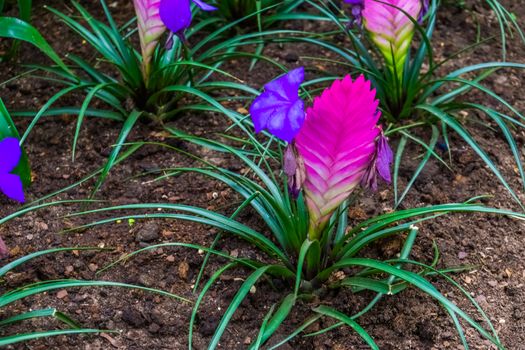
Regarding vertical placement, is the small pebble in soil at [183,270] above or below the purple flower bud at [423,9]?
below

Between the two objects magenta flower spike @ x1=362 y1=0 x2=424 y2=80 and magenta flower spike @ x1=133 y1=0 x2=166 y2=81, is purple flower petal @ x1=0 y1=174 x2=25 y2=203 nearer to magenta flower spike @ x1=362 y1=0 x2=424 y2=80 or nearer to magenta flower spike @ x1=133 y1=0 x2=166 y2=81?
magenta flower spike @ x1=133 y1=0 x2=166 y2=81

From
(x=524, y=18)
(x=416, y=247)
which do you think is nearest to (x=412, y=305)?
(x=416, y=247)

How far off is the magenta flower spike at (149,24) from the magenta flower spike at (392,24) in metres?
0.79

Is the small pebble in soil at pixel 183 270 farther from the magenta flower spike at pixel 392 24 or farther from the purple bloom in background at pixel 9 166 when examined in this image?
the magenta flower spike at pixel 392 24

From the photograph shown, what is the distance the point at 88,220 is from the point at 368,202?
107cm

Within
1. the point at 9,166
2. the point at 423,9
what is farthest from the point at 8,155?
the point at 423,9

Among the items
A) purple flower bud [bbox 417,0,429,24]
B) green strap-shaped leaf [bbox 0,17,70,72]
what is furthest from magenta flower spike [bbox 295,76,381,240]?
green strap-shaped leaf [bbox 0,17,70,72]

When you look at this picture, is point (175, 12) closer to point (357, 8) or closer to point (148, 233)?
point (357, 8)

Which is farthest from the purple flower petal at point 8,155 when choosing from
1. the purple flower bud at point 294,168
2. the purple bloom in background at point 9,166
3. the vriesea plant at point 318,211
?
the purple flower bud at point 294,168

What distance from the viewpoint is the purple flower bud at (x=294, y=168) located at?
207cm

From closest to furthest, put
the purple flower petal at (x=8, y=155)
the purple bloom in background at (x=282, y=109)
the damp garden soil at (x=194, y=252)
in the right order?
the purple bloom in background at (x=282, y=109), the purple flower petal at (x=8, y=155), the damp garden soil at (x=194, y=252)

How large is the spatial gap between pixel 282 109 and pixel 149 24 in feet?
3.81

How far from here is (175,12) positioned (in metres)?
2.63

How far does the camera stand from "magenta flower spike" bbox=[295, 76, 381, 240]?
201 cm
